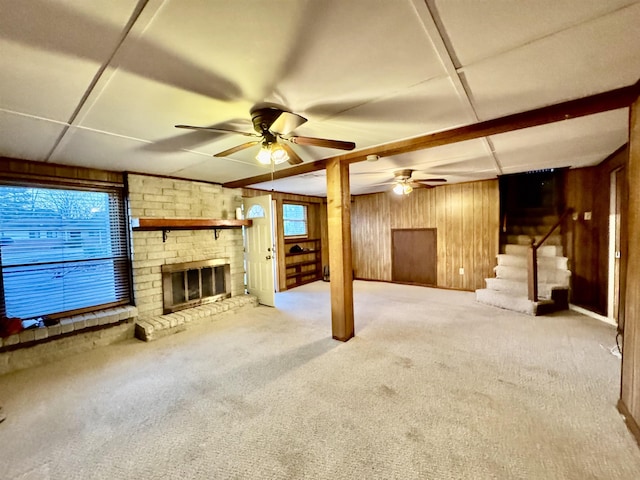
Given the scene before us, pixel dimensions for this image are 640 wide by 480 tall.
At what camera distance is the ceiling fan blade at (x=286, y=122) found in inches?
71.1

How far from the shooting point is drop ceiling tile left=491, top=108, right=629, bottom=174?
8.16 ft

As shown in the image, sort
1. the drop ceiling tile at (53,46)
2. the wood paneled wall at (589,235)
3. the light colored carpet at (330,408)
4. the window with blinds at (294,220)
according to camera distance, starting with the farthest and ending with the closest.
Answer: the window with blinds at (294,220) → the wood paneled wall at (589,235) → the light colored carpet at (330,408) → the drop ceiling tile at (53,46)

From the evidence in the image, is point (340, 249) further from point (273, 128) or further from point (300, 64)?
point (300, 64)

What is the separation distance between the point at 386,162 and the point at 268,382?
3039mm

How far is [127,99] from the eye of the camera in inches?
70.6

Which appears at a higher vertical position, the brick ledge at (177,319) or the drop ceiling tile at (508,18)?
the drop ceiling tile at (508,18)

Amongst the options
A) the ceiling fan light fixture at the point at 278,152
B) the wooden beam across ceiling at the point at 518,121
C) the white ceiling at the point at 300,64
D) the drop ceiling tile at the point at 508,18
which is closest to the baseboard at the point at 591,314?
the white ceiling at the point at 300,64

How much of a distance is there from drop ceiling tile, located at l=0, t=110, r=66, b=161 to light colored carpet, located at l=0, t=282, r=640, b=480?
88.7 inches

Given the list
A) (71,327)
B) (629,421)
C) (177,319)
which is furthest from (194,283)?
(629,421)

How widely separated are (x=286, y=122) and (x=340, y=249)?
1736mm

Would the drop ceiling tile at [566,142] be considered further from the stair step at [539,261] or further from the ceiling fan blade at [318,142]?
the ceiling fan blade at [318,142]

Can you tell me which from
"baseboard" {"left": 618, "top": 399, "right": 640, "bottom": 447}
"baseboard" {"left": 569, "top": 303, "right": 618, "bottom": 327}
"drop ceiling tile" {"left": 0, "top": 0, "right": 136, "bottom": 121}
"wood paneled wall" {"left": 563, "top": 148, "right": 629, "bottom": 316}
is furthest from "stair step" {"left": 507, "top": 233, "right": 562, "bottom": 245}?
"drop ceiling tile" {"left": 0, "top": 0, "right": 136, "bottom": 121}

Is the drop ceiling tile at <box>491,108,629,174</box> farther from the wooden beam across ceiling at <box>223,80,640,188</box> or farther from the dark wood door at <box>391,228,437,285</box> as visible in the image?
the dark wood door at <box>391,228,437,285</box>

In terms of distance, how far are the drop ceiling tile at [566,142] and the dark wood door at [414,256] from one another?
93.6 inches
